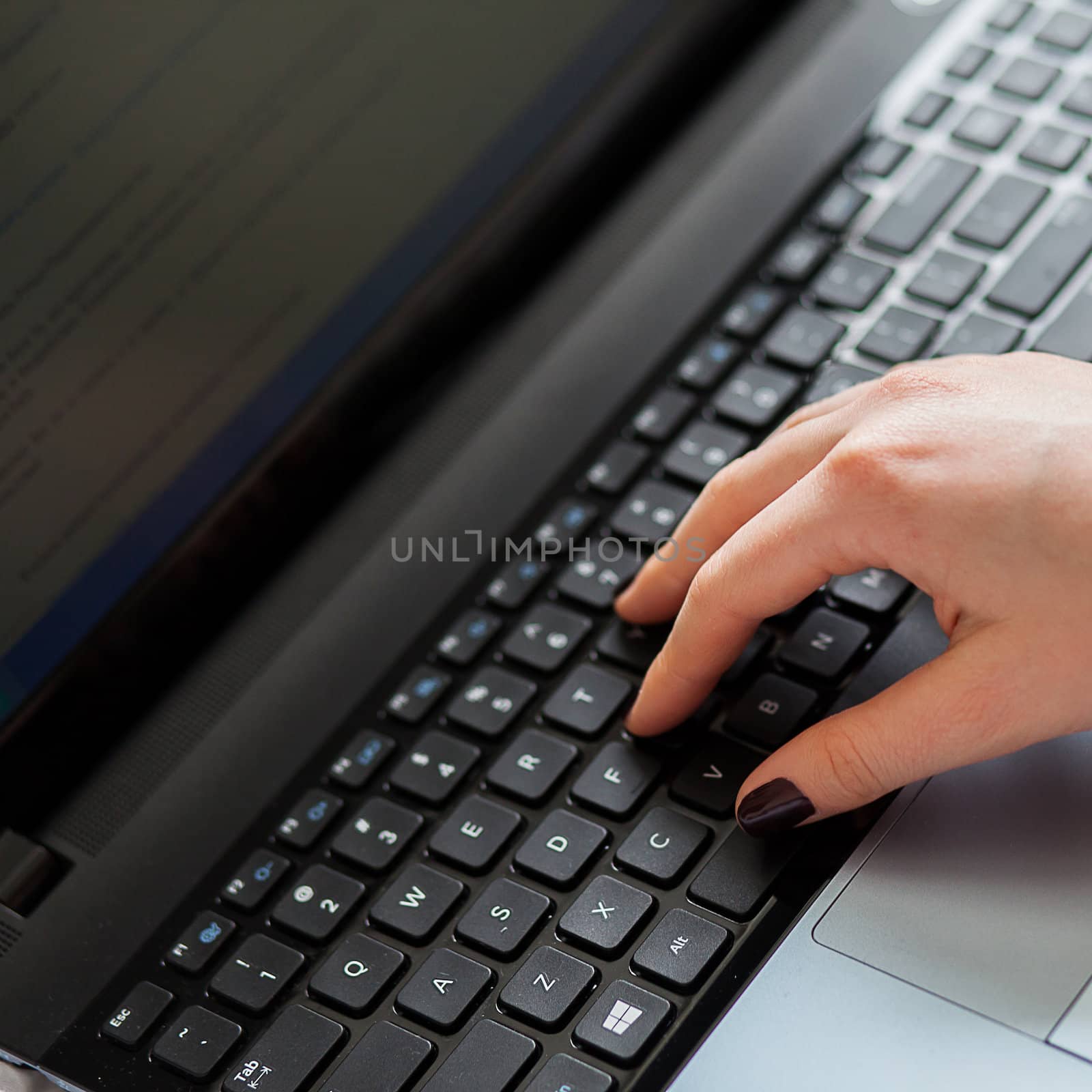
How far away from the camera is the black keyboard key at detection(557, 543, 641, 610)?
655 millimetres

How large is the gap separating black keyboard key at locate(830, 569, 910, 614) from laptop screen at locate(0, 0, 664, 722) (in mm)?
290

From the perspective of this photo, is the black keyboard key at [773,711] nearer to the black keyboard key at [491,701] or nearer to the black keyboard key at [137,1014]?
the black keyboard key at [491,701]

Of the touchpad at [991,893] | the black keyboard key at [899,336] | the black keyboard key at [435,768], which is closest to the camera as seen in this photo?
the touchpad at [991,893]

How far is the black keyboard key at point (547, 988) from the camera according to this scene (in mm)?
518

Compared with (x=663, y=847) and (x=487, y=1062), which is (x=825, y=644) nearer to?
(x=663, y=847)

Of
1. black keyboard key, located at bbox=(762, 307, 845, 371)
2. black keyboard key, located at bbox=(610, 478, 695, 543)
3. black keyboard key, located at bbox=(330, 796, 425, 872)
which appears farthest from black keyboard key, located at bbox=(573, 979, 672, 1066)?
black keyboard key, located at bbox=(762, 307, 845, 371)

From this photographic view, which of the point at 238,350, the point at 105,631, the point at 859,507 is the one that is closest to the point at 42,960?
the point at 105,631

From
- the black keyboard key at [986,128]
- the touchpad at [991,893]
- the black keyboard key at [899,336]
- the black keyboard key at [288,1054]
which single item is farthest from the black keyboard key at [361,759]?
the black keyboard key at [986,128]

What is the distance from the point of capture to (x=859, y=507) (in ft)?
1.78

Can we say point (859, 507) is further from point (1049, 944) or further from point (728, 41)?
point (728, 41)

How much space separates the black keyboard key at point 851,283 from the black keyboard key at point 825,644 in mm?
199

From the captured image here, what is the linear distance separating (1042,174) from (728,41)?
0.22 meters

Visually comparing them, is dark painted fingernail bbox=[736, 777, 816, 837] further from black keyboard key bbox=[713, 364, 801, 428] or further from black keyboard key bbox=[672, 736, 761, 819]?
black keyboard key bbox=[713, 364, 801, 428]

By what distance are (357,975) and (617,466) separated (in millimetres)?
288
